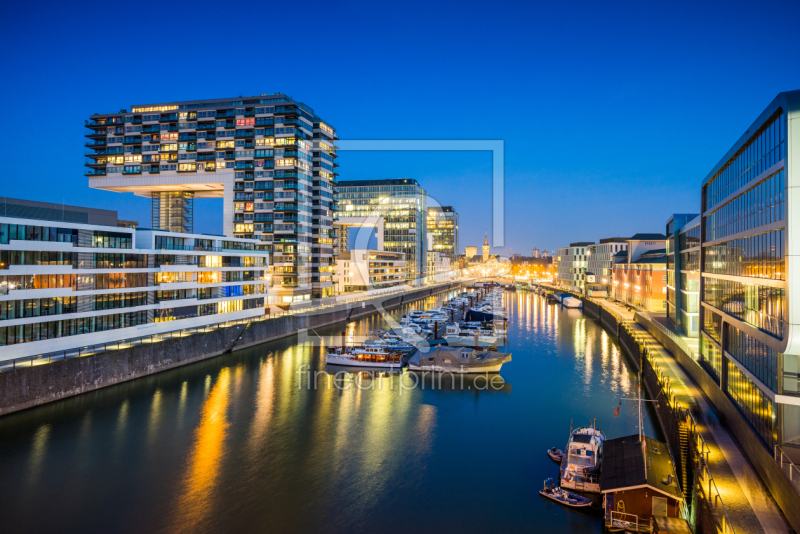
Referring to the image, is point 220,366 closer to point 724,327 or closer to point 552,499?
point 552,499

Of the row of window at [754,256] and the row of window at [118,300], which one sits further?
the row of window at [118,300]

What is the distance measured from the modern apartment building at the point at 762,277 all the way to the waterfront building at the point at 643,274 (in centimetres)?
4221

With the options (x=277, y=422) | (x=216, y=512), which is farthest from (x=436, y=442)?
(x=216, y=512)

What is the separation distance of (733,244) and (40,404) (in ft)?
135

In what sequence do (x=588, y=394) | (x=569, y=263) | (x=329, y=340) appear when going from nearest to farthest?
(x=588, y=394), (x=329, y=340), (x=569, y=263)

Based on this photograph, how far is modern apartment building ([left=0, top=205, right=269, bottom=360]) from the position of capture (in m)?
32.0

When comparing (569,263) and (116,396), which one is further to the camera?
(569,263)

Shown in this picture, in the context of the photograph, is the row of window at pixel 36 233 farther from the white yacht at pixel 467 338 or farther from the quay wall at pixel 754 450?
the quay wall at pixel 754 450

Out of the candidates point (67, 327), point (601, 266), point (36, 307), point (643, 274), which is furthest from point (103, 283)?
point (601, 266)

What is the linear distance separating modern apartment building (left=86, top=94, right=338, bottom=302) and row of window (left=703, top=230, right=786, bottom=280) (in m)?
64.8

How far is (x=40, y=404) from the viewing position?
30.5 m

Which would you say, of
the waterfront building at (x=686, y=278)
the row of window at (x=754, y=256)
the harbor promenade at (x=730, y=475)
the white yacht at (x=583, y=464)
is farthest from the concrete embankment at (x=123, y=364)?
the waterfront building at (x=686, y=278)

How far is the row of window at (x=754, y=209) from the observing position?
54.0 feet

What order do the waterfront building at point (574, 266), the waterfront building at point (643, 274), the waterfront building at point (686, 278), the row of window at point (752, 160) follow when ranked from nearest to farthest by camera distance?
the row of window at point (752, 160) → the waterfront building at point (686, 278) → the waterfront building at point (643, 274) → the waterfront building at point (574, 266)
